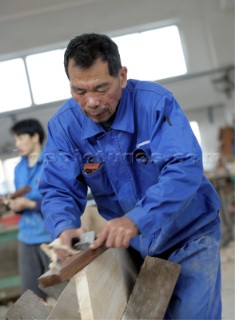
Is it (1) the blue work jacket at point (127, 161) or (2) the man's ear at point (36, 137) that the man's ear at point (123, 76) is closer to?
(1) the blue work jacket at point (127, 161)

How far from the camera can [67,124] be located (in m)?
1.87

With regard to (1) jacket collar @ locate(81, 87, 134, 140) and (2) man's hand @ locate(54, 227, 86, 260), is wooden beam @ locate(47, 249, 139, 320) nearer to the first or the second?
(2) man's hand @ locate(54, 227, 86, 260)

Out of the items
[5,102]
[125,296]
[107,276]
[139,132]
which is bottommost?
[125,296]

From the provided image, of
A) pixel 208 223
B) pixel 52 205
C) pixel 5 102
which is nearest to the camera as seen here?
pixel 52 205

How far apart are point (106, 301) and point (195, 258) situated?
0.46m

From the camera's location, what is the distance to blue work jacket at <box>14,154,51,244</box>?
3460 mm

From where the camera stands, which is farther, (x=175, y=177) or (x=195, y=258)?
(x=195, y=258)

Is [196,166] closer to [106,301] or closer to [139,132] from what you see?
[139,132]

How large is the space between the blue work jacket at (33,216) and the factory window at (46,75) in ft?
19.2

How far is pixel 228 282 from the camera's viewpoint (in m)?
4.46

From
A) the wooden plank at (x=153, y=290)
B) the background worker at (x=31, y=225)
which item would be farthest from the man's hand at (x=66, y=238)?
the background worker at (x=31, y=225)

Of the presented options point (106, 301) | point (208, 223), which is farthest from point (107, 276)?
point (208, 223)

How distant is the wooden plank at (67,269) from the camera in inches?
48.3

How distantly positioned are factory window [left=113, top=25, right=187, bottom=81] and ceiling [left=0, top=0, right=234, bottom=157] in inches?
5.2
